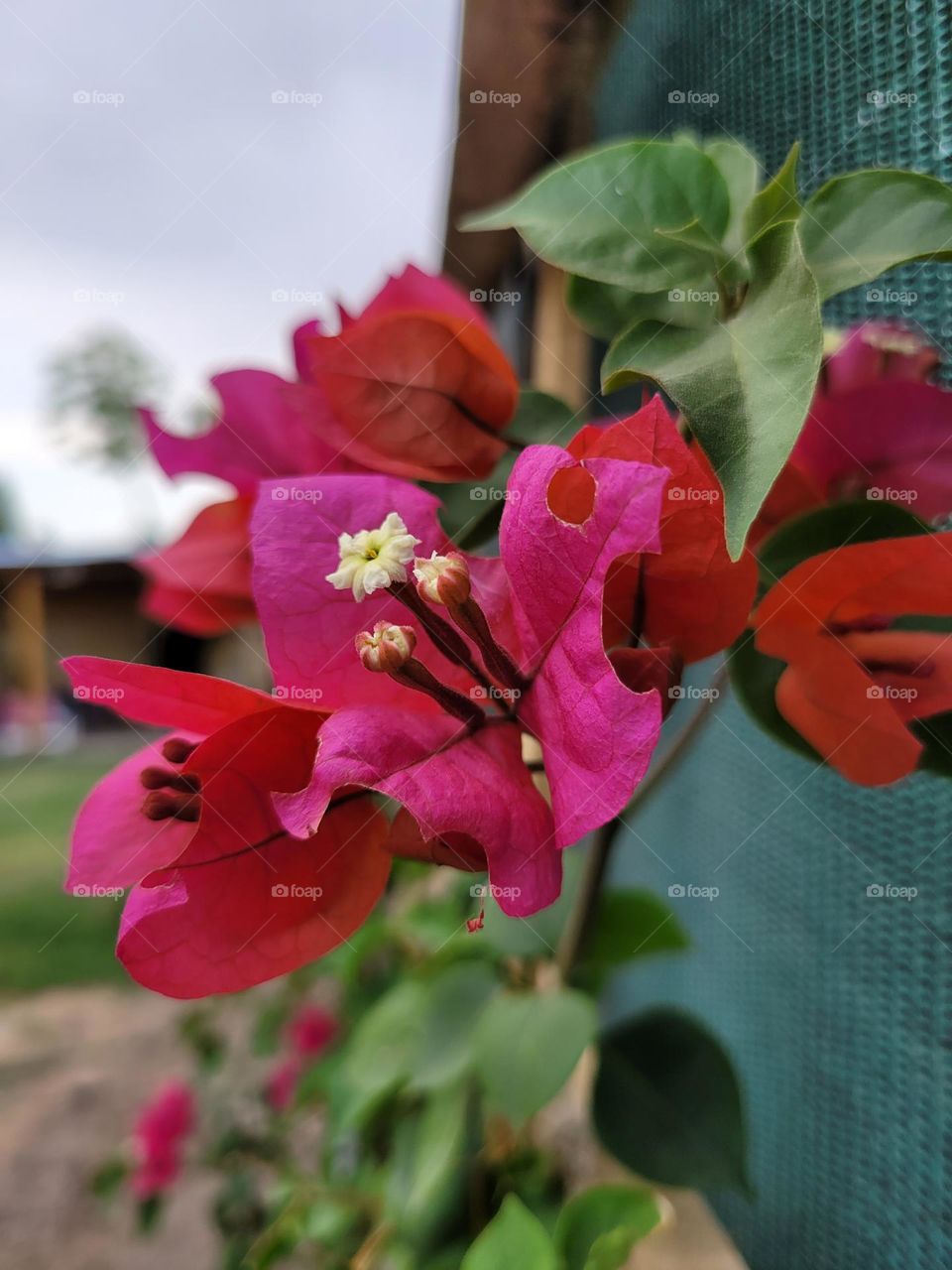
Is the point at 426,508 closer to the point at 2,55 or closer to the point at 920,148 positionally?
the point at 920,148

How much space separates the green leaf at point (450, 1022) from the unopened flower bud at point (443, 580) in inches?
10.7

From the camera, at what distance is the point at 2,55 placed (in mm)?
639

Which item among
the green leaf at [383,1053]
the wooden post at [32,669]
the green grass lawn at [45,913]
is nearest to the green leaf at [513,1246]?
the green leaf at [383,1053]

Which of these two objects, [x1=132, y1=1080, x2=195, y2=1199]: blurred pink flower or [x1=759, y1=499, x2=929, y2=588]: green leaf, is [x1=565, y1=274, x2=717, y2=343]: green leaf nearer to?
[x1=759, y1=499, x2=929, y2=588]: green leaf

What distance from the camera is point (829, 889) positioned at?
485mm

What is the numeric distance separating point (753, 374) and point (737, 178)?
0.14 metres

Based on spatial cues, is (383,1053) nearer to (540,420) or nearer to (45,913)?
(540,420)

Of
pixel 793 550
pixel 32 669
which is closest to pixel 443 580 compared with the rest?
pixel 793 550

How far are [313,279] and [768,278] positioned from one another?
248 mm

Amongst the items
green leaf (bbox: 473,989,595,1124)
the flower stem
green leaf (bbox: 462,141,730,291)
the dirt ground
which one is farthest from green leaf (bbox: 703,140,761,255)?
the dirt ground

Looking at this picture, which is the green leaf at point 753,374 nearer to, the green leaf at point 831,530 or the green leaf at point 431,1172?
the green leaf at point 831,530

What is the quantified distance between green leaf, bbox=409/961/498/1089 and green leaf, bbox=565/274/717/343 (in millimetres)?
319

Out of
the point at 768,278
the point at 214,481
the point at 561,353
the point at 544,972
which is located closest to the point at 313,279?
the point at 214,481

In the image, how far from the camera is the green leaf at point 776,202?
245 mm
